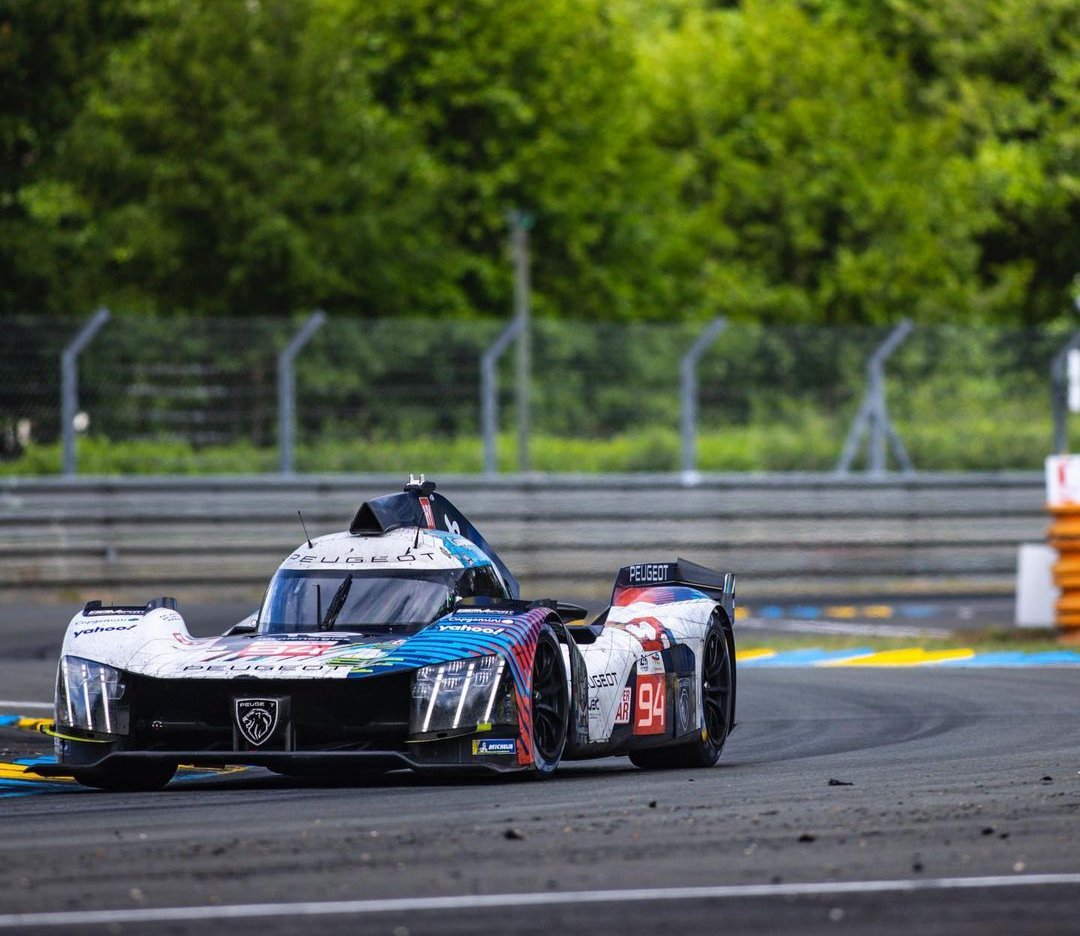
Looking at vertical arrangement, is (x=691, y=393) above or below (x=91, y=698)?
above

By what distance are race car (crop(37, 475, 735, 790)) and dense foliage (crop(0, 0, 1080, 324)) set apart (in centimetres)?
2355

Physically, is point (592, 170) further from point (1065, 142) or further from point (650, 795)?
point (650, 795)

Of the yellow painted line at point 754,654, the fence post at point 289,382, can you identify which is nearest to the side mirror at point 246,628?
the yellow painted line at point 754,654

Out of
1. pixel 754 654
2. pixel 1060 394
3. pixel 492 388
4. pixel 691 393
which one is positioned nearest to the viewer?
pixel 754 654

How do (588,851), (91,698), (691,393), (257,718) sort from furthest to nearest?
(691,393), (91,698), (257,718), (588,851)

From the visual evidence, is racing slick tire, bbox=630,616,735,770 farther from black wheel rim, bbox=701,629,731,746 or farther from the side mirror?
the side mirror

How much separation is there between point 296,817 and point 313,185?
32.9 metres

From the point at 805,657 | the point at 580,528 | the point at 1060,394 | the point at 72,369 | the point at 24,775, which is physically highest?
the point at 72,369

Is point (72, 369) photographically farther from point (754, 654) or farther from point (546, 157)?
point (546, 157)

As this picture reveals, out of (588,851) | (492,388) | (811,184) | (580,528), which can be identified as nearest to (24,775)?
(588,851)

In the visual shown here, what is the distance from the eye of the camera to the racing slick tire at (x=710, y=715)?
10.1 metres

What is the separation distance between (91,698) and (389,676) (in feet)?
3.84

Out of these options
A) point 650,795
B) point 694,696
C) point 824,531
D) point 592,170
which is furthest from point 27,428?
point 592,170

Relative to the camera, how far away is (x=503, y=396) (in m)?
22.4
